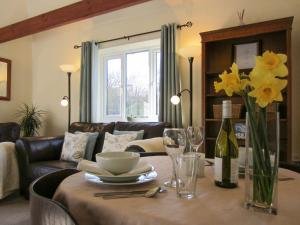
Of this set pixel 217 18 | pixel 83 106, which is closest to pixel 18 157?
pixel 83 106

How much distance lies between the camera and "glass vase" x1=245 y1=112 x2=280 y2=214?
699 mm

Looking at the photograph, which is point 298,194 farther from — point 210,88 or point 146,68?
point 146,68

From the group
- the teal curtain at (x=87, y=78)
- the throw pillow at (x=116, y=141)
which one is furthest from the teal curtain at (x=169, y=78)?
the teal curtain at (x=87, y=78)

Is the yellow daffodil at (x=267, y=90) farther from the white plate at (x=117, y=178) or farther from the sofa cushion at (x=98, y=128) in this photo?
the sofa cushion at (x=98, y=128)

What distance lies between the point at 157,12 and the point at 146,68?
0.84 m

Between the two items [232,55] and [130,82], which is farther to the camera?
[130,82]

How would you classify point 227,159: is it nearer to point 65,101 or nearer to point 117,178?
point 117,178

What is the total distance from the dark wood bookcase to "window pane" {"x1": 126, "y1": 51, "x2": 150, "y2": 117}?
115 centimetres

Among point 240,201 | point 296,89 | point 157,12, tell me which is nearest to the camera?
point 240,201

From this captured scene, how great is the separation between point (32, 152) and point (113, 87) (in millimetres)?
1820

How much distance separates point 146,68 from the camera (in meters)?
4.16

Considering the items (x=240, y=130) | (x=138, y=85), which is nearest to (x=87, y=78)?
(x=138, y=85)

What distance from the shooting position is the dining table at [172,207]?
65 cm

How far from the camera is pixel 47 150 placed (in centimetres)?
333
